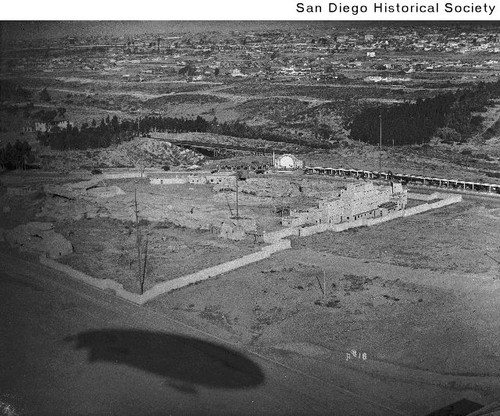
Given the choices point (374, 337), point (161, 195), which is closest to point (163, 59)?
point (161, 195)

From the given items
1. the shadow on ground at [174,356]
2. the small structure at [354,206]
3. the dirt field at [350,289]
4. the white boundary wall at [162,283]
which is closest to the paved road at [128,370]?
the shadow on ground at [174,356]

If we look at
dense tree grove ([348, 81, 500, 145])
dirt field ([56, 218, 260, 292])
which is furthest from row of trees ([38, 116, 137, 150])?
dirt field ([56, 218, 260, 292])

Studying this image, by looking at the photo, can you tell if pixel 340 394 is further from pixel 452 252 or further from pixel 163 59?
pixel 163 59

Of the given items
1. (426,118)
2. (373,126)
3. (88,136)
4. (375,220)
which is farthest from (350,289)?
(426,118)

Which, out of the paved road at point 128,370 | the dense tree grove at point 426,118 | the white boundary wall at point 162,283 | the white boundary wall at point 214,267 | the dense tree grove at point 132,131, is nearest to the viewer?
the paved road at point 128,370

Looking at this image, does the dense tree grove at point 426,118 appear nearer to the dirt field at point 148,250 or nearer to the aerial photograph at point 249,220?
the aerial photograph at point 249,220
